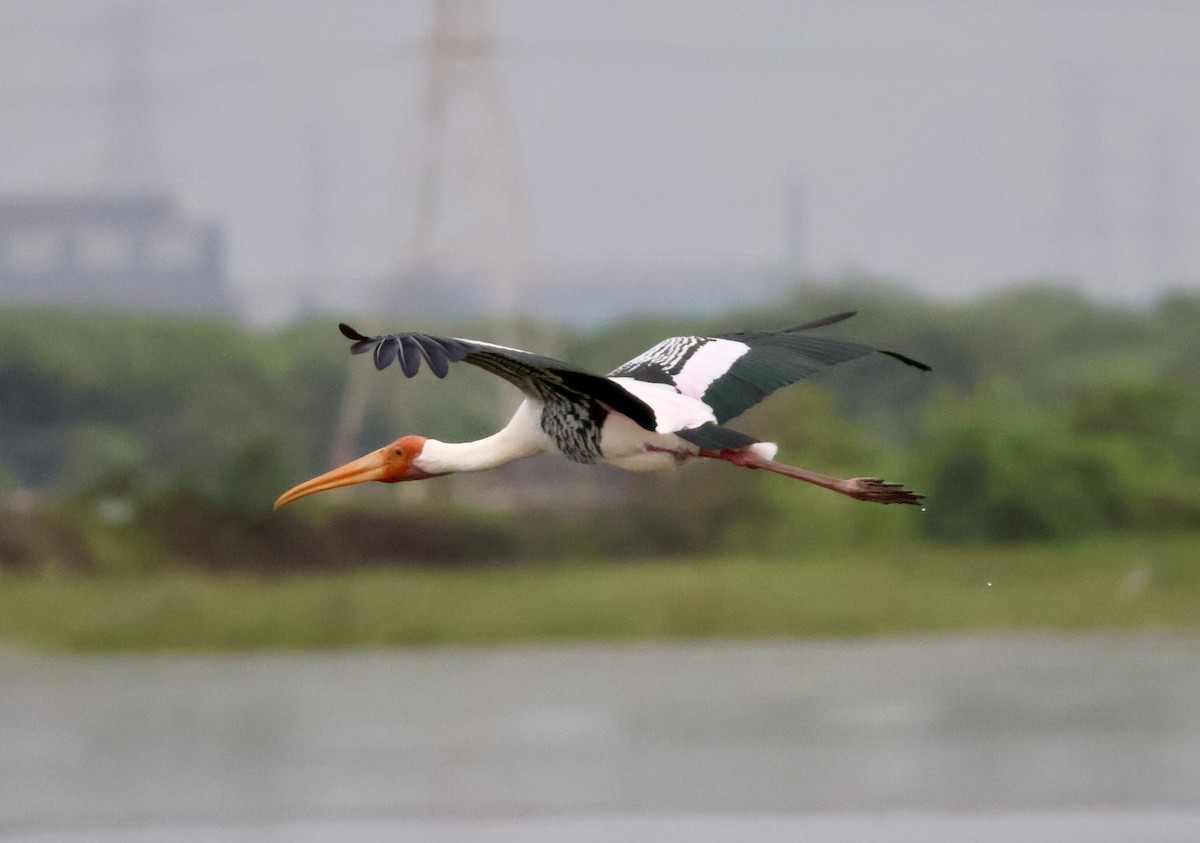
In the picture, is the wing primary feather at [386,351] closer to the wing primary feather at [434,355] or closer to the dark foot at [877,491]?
the wing primary feather at [434,355]

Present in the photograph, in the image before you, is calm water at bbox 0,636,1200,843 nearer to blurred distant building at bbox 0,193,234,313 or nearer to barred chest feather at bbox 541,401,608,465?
blurred distant building at bbox 0,193,234,313

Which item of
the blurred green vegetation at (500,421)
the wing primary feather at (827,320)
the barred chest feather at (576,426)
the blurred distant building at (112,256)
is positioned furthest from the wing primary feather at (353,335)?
the blurred distant building at (112,256)

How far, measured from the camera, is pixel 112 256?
1633 centimetres

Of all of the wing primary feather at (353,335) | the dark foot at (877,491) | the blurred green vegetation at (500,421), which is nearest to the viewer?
the wing primary feather at (353,335)

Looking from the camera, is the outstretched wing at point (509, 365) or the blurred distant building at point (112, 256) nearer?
the outstretched wing at point (509, 365)

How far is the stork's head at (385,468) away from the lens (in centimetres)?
367

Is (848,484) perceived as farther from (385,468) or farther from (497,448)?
(385,468)

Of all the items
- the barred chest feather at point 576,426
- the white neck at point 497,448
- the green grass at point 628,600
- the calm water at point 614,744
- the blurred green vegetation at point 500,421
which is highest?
the barred chest feather at point 576,426

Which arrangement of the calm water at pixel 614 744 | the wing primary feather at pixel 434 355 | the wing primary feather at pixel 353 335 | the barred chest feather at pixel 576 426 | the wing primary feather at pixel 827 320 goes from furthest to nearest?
the calm water at pixel 614 744, the wing primary feather at pixel 827 320, the barred chest feather at pixel 576 426, the wing primary feather at pixel 353 335, the wing primary feather at pixel 434 355

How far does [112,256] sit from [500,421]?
3.82 meters

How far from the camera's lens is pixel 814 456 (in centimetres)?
1473

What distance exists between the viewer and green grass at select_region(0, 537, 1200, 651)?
595 inches

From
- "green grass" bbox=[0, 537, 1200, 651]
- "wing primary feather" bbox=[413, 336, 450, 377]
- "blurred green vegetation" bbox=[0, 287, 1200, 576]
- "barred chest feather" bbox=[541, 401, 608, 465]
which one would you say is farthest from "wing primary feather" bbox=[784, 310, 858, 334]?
"green grass" bbox=[0, 537, 1200, 651]

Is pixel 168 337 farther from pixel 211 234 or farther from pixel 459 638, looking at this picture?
pixel 459 638
